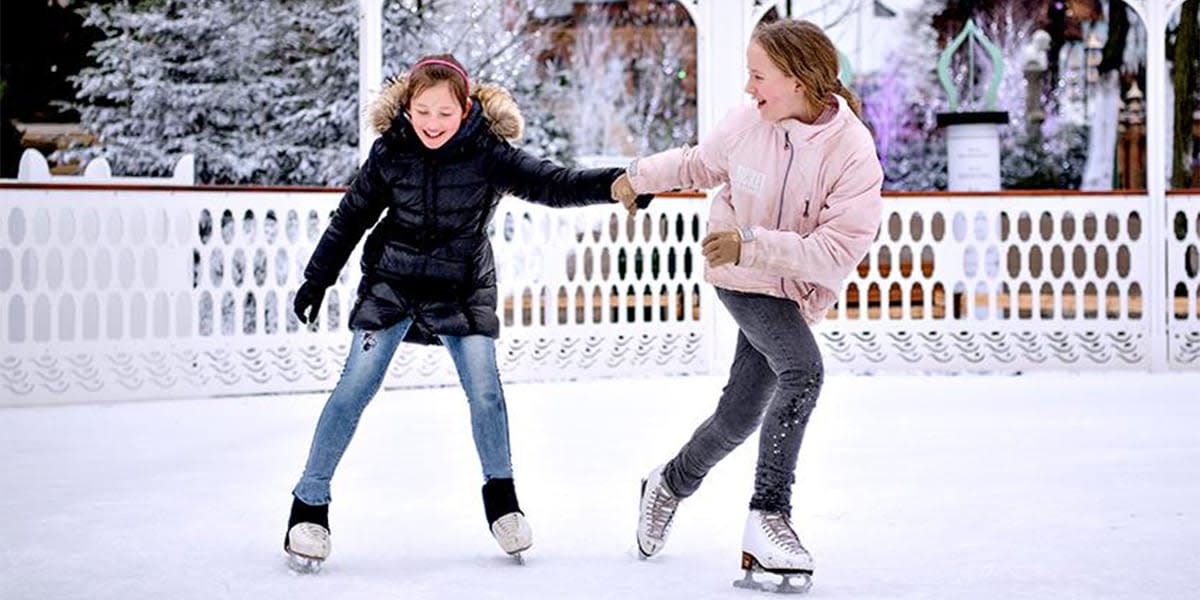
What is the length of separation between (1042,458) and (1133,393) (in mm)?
2414

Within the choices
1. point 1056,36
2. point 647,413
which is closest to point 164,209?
point 647,413

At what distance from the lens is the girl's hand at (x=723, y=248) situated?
8.79 ft

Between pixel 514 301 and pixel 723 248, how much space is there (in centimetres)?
534

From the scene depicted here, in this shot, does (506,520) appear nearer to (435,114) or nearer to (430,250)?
(430,250)

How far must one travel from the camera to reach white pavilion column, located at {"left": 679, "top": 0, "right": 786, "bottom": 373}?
8.31 meters

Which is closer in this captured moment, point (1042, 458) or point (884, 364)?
point (1042, 458)

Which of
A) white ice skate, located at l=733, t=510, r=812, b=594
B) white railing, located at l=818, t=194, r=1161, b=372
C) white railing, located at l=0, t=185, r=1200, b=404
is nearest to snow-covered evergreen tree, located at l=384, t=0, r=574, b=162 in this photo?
white railing, located at l=0, t=185, r=1200, b=404

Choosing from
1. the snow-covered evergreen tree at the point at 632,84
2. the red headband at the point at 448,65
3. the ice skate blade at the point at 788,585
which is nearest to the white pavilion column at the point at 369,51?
the red headband at the point at 448,65

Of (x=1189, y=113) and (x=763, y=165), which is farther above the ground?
(x=1189, y=113)

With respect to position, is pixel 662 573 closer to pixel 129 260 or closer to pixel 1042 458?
pixel 1042 458

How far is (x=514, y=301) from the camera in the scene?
26.2 ft

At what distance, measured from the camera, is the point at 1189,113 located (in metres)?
13.8

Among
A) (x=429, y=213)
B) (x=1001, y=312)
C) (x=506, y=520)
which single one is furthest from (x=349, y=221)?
(x=1001, y=312)

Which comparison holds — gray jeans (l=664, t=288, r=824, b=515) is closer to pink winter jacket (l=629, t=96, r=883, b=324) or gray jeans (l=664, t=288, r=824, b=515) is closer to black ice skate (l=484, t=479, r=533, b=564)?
pink winter jacket (l=629, t=96, r=883, b=324)
